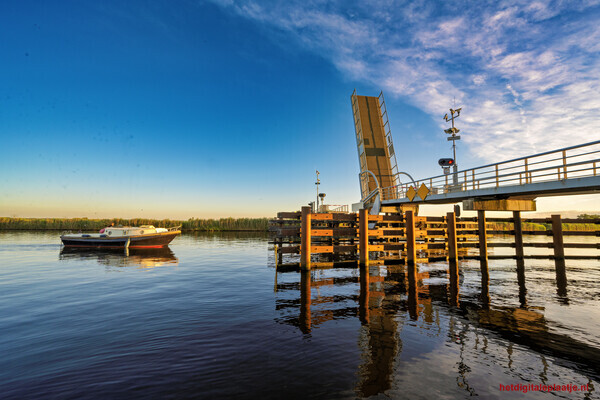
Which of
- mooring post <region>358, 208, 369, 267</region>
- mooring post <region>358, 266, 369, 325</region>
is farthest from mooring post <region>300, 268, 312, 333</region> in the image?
mooring post <region>358, 208, 369, 267</region>

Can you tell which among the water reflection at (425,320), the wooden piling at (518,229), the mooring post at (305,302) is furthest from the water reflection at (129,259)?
the wooden piling at (518,229)

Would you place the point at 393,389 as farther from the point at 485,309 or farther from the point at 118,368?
the point at 485,309

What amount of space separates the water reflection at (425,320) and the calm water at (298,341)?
38 mm

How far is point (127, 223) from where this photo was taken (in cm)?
6956

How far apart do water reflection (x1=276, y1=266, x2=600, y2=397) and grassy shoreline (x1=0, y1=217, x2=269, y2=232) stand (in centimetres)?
6140

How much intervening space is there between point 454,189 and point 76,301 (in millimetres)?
23562

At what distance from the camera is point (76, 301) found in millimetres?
10398

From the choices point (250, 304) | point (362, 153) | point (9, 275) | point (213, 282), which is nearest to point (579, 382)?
point (250, 304)

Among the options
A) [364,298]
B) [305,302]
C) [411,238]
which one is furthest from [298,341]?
[411,238]

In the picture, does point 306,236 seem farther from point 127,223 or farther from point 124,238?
point 127,223

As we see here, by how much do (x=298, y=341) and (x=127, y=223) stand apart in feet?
254

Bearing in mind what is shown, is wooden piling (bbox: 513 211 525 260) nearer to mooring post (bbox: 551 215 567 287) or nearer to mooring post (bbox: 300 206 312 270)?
mooring post (bbox: 551 215 567 287)

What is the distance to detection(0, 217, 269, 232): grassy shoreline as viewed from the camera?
69.7m

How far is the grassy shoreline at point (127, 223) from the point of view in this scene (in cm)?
6969
